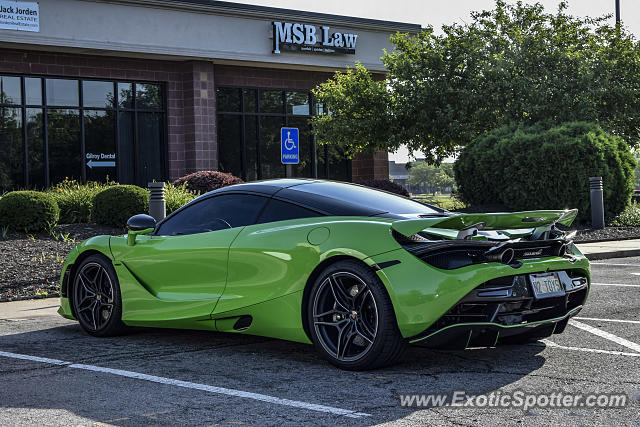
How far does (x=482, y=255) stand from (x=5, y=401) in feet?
10.1

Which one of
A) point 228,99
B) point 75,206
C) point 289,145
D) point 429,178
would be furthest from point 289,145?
point 429,178

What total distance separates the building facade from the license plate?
19.7 m

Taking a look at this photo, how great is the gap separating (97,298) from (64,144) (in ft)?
57.4

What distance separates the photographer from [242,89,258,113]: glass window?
2691cm

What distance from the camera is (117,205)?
15.7 meters

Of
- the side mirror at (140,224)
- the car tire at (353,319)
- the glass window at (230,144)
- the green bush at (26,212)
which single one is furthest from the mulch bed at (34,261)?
the glass window at (230,144)

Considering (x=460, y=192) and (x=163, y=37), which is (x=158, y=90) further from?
(x=460, y=192)

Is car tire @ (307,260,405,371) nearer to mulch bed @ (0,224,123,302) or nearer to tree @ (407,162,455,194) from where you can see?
mulch bed @ (0,224,123,302)

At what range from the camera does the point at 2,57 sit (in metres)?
22.5

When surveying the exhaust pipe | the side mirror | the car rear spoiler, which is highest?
the car rear spoiler

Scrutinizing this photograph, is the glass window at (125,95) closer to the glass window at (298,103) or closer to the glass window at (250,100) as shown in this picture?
the glass window at (250,100)

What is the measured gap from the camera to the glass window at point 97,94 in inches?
947

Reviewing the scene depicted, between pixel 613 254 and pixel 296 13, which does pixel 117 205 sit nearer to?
pixel 613 254

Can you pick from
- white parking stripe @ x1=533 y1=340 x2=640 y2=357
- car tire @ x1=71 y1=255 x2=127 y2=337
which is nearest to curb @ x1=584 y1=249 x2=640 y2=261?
white parking stripe @ x1=533 y1=340 x2=640 y2=357
